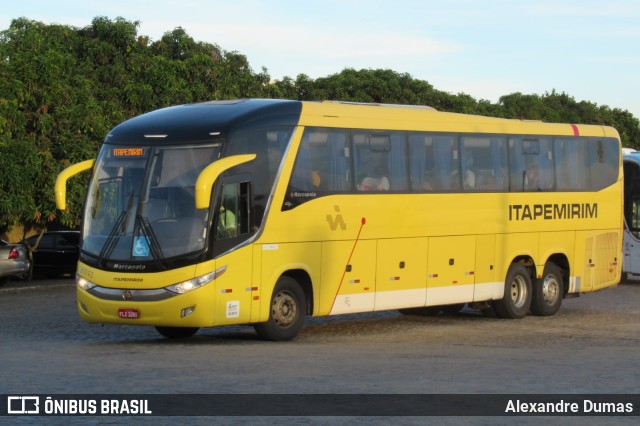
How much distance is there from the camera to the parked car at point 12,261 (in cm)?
3325

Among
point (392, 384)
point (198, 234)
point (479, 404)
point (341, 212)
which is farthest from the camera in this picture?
point (341, 212)

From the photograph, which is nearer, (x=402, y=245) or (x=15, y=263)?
(x=402, y=245)

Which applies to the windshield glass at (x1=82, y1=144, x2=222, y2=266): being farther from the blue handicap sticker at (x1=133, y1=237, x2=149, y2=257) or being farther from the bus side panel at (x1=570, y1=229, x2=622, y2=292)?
the bus side panel at (x1=570, y1=229, x2=622, y2=292)

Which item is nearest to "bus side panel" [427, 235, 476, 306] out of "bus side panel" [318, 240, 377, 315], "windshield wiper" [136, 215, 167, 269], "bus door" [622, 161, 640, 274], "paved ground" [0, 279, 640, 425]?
"paved ground" [0, 279, 640, 425]

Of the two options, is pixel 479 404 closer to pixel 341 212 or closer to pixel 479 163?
pixel 341 212

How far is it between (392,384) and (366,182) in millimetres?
7998

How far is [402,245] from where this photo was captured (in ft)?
70.3

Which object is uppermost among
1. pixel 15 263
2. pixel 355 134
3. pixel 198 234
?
pixel 355 134

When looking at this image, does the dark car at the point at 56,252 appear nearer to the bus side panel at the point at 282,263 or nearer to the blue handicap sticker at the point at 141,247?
the bus side panel at the point at 282,263

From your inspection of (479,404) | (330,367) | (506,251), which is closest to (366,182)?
(506,251)

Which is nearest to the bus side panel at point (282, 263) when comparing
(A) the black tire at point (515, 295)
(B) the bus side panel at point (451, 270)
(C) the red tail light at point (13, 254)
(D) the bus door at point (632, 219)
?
(B) the bus side panel at point (451, 270)

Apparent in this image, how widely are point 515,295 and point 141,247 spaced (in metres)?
9.07

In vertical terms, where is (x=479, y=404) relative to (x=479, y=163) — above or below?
below

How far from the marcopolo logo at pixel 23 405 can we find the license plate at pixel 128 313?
5930 mm
